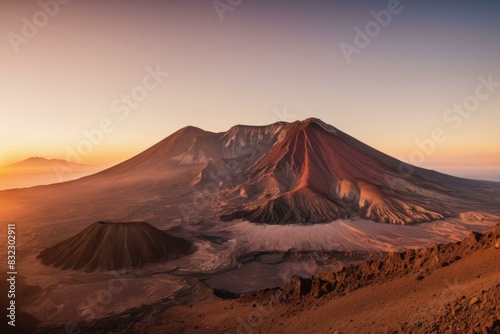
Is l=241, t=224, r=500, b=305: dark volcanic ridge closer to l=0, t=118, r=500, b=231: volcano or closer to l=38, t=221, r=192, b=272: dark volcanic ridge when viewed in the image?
l=38, t=221, r=192, b=272: dark volcanic ridge

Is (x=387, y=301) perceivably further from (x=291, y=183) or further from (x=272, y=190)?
(x=291, y=183)

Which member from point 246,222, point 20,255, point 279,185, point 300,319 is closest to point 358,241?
point 246,222

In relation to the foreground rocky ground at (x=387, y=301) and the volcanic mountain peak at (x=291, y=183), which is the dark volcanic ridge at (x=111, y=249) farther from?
the volcanic mountain peak at (x=291, y=183)

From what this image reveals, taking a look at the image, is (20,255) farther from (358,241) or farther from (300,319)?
(358,241)

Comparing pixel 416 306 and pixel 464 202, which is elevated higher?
pixel 416 306

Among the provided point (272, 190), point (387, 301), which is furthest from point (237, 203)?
point (387, 301)

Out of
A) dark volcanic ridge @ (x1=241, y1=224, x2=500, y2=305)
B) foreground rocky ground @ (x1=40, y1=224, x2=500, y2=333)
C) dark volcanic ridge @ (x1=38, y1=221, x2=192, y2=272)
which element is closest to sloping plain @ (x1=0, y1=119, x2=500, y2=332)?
dark volcanic ridge @ (x1=38, y1=221, x2=192, y2=272)
